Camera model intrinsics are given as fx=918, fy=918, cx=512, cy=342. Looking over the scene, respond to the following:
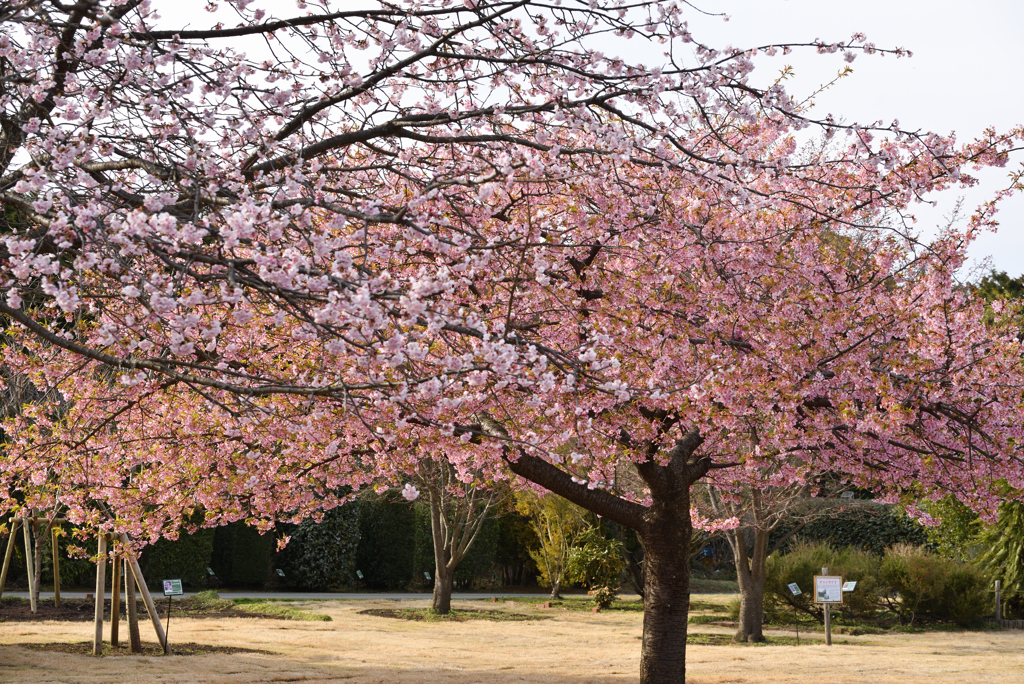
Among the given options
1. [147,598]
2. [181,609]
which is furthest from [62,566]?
[147,598]

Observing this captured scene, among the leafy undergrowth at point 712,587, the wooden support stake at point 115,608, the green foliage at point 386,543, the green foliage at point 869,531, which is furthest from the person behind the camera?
the leafy undergrowth at point 712,587

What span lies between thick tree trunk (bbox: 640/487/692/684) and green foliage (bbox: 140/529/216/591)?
462 inches

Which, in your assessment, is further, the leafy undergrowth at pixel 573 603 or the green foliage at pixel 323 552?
the green foliage at pixel 323 552

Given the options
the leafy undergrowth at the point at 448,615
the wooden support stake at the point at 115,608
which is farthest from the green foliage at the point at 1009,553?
the wooden support stake at the point at 115,608

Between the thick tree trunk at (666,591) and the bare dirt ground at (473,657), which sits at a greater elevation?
the thick tree trunk at (666,591)

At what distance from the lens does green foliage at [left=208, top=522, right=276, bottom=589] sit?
19.5m

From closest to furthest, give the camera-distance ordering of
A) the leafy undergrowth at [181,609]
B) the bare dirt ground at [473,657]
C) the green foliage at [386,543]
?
1. the bare dirt ground at [473,657]
2. the leafy undergrowth at [181,609]
3. the green foliage at [386,543]

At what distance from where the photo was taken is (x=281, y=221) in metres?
3.89

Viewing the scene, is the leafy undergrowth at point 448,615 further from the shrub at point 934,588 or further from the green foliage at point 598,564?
the shrub at point 934,588

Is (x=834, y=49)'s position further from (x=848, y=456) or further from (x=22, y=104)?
(x=22, y=104)

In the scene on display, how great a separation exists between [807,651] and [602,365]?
8377mm

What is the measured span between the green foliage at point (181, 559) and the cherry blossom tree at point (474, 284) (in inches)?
384

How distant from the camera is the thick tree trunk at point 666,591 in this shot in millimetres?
7973

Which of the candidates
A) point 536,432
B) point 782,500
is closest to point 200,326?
point 536,432
